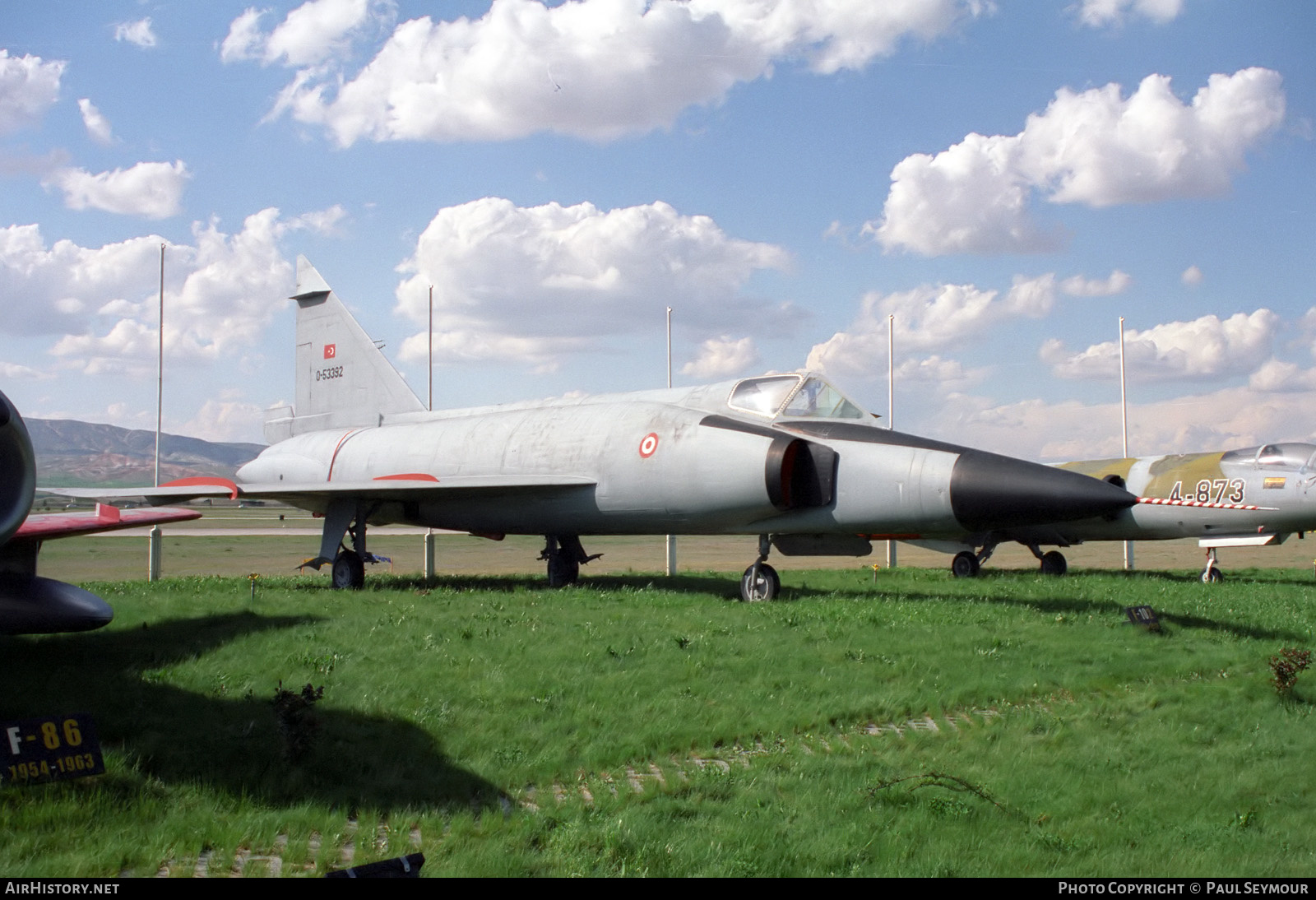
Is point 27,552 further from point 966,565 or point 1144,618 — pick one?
point 966,565

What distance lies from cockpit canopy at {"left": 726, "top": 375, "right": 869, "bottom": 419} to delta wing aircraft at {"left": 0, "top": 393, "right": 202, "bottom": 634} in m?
7.02

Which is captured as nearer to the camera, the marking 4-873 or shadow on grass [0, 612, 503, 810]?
shadow on grass [0, 612, 503, 810]

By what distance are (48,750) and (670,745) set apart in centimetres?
331

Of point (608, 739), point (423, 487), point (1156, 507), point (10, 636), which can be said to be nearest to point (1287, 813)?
point (608, 739)

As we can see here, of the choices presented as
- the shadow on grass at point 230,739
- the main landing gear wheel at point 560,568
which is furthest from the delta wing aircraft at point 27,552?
the main landing gear wheel at point 560,568

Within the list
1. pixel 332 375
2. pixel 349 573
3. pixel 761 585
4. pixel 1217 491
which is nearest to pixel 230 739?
pixel 761 585

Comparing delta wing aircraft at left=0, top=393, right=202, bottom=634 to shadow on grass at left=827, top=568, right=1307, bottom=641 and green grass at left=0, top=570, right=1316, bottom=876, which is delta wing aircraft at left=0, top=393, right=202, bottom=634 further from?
shadow on grass at left=827, top=568, right=1307, bottom=641

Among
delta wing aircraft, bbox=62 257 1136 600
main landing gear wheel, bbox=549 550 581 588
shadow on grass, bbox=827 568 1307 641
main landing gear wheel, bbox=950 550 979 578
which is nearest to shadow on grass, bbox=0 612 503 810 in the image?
delta wing aircraft, bbox=62 257 1136 600

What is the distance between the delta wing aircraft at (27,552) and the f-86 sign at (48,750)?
0.90m

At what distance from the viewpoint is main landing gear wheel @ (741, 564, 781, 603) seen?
12000 mm

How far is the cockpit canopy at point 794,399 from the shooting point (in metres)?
11.8

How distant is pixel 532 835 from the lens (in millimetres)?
4609

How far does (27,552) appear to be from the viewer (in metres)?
7.33
